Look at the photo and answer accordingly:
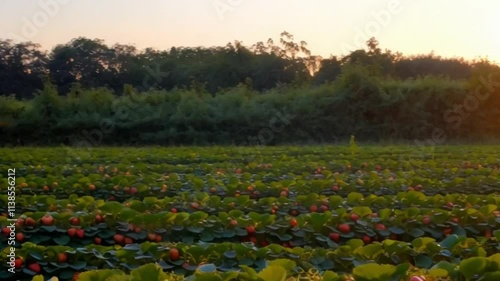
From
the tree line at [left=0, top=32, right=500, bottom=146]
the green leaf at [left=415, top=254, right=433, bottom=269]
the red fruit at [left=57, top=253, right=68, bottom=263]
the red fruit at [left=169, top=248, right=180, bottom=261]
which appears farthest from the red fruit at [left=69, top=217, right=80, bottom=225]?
the tree line at [left=0, top=32, right=500, bottom=146]

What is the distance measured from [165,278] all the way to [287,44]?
118 feet

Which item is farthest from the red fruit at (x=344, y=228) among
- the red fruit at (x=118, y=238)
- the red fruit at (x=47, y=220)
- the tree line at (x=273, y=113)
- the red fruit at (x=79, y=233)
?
the tree line at (x=273, y=113)

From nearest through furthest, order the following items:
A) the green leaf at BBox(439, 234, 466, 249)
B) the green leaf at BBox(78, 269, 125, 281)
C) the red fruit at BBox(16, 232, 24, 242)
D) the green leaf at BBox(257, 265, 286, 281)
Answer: the green leaf at BBox(257, 265, 286, 281), the green leaf at BBox(78, 269, 125, 281), the green leaf at BBox(439, 234, 466, 249), the red fruit at BBox(16, 232, 24, 242)

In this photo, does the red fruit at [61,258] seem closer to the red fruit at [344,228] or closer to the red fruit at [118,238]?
the red fruit at [118,238]

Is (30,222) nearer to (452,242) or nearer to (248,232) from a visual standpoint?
(248,232)

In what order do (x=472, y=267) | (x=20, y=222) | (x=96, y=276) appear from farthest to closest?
1. (x=20, y=222)
2. (x=472, y=267)
3. (x=96, y=276)

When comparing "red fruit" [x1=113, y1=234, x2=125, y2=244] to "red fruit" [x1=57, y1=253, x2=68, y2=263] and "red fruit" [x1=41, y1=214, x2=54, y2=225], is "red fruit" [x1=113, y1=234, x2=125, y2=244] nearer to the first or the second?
"red fruit" [x1=41, y1=214, x2=54, y2=225]

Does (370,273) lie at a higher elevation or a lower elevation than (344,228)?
higher

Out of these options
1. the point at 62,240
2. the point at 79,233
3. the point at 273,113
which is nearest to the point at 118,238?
the point at 79,233

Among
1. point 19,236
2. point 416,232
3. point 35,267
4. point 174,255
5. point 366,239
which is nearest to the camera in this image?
point 174,255

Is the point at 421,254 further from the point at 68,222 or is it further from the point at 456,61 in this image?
the point at 456,61

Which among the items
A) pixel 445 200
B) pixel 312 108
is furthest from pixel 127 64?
pixel 445 200

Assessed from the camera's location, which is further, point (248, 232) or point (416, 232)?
point (416, 232)

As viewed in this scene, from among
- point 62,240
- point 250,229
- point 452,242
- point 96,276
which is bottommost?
point 62,240
